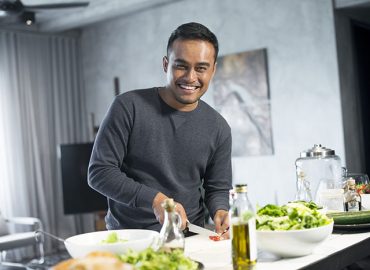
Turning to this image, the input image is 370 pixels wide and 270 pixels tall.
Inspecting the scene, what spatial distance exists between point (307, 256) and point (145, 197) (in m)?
0.62

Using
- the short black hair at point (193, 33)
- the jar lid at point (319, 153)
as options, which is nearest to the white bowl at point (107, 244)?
the short black hair at point (193, 33)

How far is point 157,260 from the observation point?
1140 mm

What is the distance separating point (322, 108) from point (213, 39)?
2.87 meters

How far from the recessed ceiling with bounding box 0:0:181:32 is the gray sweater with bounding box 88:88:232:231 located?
367cm

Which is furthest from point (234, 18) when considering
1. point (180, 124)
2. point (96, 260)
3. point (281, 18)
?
point (96, 260)

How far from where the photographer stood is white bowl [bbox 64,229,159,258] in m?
1.27

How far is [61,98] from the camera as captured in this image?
6.61 meters

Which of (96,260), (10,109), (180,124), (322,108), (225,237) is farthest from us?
(10,109)

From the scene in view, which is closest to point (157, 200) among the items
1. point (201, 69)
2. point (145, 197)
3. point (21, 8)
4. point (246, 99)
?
point (145, 197)

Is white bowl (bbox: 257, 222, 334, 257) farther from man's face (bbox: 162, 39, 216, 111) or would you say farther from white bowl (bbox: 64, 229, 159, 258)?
man's face (bbox: 162, 39, 216, 111)

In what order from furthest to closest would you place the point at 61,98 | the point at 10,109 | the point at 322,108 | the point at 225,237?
the point at 61,98 < the point at 10,109 < the point at 322,108 < the point at 225,237

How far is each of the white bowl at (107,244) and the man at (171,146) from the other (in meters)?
0.42

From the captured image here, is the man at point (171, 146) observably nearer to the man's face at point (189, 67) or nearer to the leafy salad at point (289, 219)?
the man's face at point (189, 67)

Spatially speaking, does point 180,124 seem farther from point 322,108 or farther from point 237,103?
point 237,103
